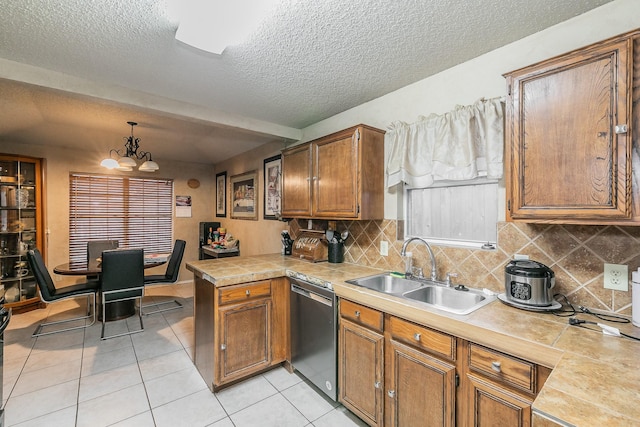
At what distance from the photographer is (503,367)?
1.20 metres

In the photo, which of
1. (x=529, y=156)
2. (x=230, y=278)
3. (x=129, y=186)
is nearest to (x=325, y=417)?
(x=230, y=278)

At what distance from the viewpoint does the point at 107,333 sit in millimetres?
3234

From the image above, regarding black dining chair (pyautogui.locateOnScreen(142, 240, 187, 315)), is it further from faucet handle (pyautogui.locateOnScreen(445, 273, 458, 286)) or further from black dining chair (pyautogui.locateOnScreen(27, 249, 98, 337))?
faucet handle (pyautogui.locateOnScreen(445, 273, 458, 286))

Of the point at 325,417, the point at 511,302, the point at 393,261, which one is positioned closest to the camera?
the point at 511,302

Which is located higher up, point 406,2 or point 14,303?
point 406,2

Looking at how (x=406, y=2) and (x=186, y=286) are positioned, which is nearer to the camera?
(x=406, y=2)

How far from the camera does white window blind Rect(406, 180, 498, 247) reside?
6.36 feet

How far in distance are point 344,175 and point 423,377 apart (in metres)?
1.51

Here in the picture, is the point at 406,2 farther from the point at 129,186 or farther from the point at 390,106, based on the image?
the point at 129,186

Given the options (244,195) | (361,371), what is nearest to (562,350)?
(361,371)

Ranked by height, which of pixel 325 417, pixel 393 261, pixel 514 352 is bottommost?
pixel 325 417

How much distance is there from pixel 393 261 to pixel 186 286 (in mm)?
4383

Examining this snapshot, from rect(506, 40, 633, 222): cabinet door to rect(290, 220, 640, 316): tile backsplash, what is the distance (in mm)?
312

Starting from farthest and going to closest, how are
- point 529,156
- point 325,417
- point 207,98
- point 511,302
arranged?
point 207,98, point 325,417, point 511,302, point 529,156
